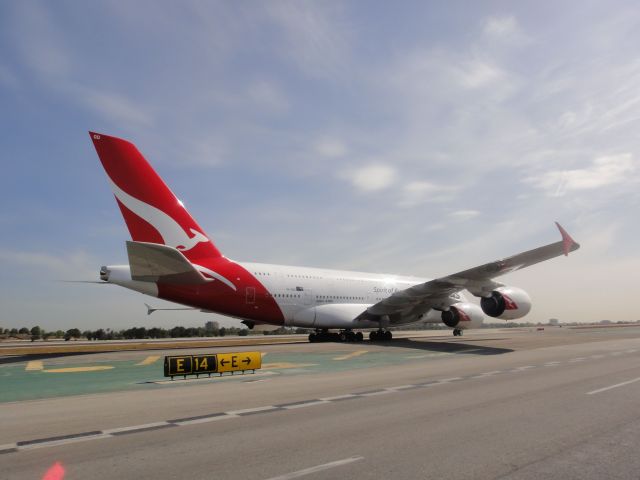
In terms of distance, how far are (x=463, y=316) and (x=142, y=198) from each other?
842 inches

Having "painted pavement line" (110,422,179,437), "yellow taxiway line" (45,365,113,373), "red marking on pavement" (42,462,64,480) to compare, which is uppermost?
"yellow taxiway line" (45,365,113,373)

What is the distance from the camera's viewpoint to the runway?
522cm

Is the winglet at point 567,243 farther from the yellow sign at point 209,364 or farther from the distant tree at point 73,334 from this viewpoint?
the distant tree at point 73,334

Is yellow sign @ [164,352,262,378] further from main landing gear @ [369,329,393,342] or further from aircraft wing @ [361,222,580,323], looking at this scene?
main landing gear @ [369,329,393,342]

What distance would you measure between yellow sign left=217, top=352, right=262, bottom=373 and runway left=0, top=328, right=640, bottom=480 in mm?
1378

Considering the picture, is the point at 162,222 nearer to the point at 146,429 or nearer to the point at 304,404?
the point at 304,404

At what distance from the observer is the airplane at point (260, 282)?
72.4ft

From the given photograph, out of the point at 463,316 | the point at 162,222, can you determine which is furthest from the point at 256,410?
the point at 463,316

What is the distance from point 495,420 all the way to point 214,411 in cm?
479

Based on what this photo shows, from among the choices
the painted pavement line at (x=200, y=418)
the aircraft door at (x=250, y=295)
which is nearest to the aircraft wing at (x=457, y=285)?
the aircraft door at (x=250, y=295)

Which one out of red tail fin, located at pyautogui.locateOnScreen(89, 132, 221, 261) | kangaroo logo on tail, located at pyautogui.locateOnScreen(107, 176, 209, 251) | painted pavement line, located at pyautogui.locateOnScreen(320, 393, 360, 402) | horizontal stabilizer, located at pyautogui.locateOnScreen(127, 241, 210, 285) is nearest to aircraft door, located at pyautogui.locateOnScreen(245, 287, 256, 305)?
horizontal stabilizer, located at pyautogui.locateOnScreen(127, 241, 210, 285)

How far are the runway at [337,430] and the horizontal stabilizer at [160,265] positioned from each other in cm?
889

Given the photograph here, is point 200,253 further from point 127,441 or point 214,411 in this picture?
point 127,441

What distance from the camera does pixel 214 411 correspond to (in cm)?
858
